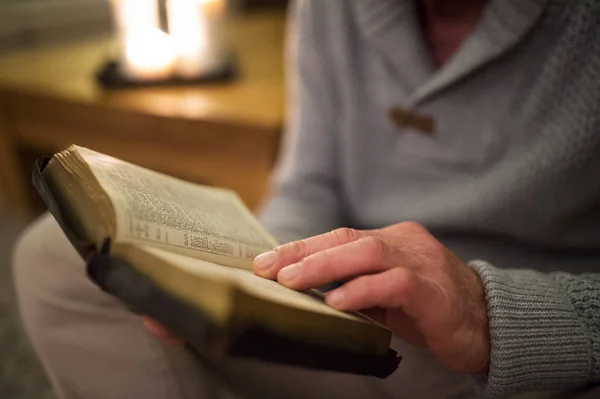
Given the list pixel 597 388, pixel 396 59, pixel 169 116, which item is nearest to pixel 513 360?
pixel 597 388

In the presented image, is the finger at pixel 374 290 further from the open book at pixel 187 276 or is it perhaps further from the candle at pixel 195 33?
the candle at pixel 195 33

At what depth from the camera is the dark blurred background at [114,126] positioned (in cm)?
93

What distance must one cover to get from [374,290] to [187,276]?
0.13 metres

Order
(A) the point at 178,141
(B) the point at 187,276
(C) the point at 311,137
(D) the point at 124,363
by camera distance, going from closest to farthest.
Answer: (B) the point at 187,276 < (D) the point at 124,363 < (C) the point at 311,137 < (A) the point at 178,141

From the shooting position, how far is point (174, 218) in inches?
13.1

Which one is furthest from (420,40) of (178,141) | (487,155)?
(178,141)

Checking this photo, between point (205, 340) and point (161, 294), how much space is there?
0.11ft

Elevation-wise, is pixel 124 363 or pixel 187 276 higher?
pixel 187 276

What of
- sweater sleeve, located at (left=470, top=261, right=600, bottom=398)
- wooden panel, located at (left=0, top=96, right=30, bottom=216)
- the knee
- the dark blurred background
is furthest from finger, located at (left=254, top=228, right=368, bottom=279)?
wooden panel, located at (left=0, top=96, right=30, bottom=216)

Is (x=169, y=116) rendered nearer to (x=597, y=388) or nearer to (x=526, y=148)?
(x=526, y=148)

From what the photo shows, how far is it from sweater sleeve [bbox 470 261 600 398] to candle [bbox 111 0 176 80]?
2.83ft

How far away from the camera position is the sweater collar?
1.66ft

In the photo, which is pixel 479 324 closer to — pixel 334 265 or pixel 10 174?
pixel 334 265

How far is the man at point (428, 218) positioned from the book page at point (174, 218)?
0.04m
